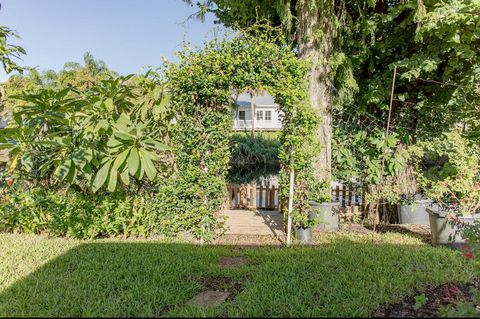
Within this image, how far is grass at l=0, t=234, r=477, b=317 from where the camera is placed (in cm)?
233

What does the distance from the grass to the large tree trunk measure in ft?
7.01

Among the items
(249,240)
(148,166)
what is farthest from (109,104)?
(249,240)

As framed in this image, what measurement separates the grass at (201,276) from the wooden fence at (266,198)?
1996 mm

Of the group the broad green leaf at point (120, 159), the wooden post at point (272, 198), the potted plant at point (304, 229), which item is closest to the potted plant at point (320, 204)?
the potted plant at point (304, 229)

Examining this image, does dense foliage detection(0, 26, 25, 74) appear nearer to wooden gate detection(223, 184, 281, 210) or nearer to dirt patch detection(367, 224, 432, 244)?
wooden gate detection(223, 184, 281, 210)

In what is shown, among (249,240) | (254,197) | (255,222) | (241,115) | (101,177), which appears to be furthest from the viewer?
(241,115)

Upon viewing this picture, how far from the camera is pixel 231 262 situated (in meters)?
3.63

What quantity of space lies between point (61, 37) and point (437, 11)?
796cm

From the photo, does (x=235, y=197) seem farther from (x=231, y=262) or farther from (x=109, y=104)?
(x=109, y=104)

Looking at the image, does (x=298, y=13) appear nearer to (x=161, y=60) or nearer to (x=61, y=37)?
(x=161, y=60)

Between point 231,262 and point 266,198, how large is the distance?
3.62 m

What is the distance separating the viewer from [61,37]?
7188 millimetres

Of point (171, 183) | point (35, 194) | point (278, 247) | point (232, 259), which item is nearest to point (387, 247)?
point (278, 247)

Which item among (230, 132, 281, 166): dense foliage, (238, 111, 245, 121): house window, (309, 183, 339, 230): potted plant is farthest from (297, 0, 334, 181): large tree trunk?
(238, 111, 245, 121): house window
